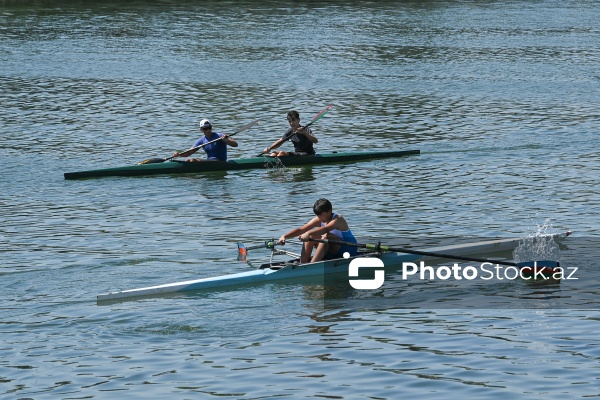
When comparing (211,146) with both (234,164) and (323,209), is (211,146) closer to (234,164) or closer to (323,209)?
(234,164)

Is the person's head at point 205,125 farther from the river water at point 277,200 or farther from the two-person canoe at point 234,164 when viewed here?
the river water at point 277,200

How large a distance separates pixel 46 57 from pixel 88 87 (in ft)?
30.0

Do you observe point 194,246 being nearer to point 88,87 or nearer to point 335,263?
point 335,263

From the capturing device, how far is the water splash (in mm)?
21719

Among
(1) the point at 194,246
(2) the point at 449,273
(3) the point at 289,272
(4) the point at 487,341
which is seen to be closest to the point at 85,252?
(1) the point at 194,246

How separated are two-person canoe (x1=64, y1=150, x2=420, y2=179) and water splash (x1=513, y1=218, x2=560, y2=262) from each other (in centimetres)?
1042

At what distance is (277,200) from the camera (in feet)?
93.2

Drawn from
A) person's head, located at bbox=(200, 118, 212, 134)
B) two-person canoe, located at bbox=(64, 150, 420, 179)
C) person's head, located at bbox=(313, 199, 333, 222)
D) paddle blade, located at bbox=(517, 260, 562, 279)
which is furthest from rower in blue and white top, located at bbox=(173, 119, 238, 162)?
paddle blade, located at bbox=(517, 260, 562, 279)

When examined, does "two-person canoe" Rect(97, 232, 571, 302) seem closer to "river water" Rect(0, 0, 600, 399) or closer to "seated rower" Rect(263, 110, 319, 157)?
"river water" Rect(0, 0, 600, 399)

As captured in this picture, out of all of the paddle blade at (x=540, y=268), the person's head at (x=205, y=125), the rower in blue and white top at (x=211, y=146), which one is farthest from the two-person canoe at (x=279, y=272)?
the rower in blue and white top at (x=211, y=146)

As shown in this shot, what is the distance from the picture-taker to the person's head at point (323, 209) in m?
20.3

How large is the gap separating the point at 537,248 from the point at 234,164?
11866 millimetres

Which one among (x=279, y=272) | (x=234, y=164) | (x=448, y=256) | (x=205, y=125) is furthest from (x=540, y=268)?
(x=234, y=164)

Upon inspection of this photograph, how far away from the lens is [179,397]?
1538 cm
